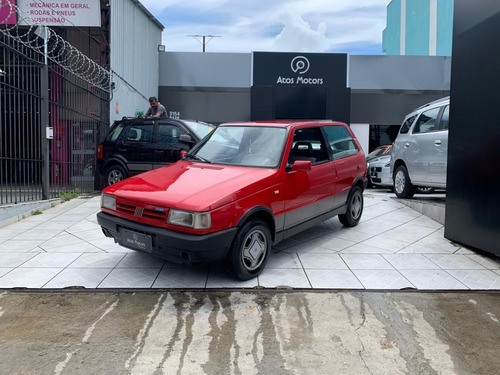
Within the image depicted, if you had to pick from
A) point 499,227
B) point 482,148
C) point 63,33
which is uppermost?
point 63,33

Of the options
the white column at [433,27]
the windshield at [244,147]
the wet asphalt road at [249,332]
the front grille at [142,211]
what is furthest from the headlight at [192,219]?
the white column at [433,27]

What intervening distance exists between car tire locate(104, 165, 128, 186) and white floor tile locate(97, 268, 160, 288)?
16.2ft

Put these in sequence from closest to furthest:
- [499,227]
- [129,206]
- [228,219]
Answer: [228,219] → [129,206] → [499,227]

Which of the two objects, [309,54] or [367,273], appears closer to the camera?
[367,273]

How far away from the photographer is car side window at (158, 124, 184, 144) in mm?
8797

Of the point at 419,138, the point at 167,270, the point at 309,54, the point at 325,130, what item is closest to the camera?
the point at 167,270

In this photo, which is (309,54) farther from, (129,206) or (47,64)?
(129,206)

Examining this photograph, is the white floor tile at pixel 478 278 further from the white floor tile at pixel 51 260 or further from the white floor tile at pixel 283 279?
the white floor tile at pixel 51 260

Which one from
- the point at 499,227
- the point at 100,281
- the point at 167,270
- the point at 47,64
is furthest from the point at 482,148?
the point at 47,64

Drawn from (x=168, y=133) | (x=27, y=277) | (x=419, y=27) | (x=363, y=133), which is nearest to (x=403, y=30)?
(x=419, y=27)

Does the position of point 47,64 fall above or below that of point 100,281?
above

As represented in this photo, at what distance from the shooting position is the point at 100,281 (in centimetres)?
417

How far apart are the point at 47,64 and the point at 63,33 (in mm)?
4841

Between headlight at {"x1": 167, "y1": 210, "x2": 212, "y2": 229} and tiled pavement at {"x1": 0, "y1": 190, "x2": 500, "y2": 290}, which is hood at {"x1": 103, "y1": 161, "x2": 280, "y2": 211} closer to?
headlight at {"x1": 167, "y1": 210, "x2": 212, "y2": 229}
